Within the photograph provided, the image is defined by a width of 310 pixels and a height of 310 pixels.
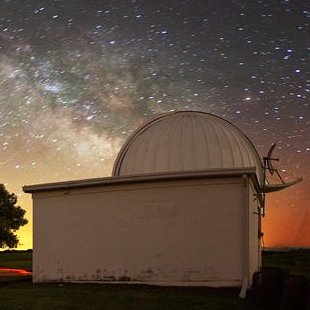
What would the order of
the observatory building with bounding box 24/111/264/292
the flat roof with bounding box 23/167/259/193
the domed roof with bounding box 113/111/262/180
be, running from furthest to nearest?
the domed roof with bounding box 113/111/262/180, the observatory building with bounding box 24/111/264/292, the flat roof with bounding box 23/167/259/193

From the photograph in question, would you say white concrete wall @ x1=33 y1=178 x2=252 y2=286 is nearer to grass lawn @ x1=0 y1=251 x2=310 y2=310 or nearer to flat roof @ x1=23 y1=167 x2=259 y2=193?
flat roof @ x1=23 y1=167 x2=259 y2=193

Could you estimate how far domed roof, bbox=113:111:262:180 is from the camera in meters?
17.5

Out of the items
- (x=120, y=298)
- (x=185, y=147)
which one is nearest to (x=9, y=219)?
(x=185, y=147)

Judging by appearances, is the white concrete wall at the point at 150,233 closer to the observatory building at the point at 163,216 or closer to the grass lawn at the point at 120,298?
the observatory building at the point at 163,216

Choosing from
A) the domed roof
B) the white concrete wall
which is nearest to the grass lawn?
the white concrete wall

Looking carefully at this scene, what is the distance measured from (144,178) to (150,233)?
1.61 m

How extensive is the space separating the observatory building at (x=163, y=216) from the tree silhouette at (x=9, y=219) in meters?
19.3

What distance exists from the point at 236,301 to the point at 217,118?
28.1 feet

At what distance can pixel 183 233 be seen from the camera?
1548 cm

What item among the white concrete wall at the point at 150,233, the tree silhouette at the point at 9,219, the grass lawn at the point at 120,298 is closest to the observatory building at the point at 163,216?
the white concrete wall at the point at 150,233

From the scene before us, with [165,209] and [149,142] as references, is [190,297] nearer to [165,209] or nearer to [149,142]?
[165,209]

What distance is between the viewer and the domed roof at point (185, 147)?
57.3 ft

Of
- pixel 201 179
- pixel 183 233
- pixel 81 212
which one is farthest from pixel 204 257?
pixel 81 212

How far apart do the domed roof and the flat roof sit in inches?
63.7
